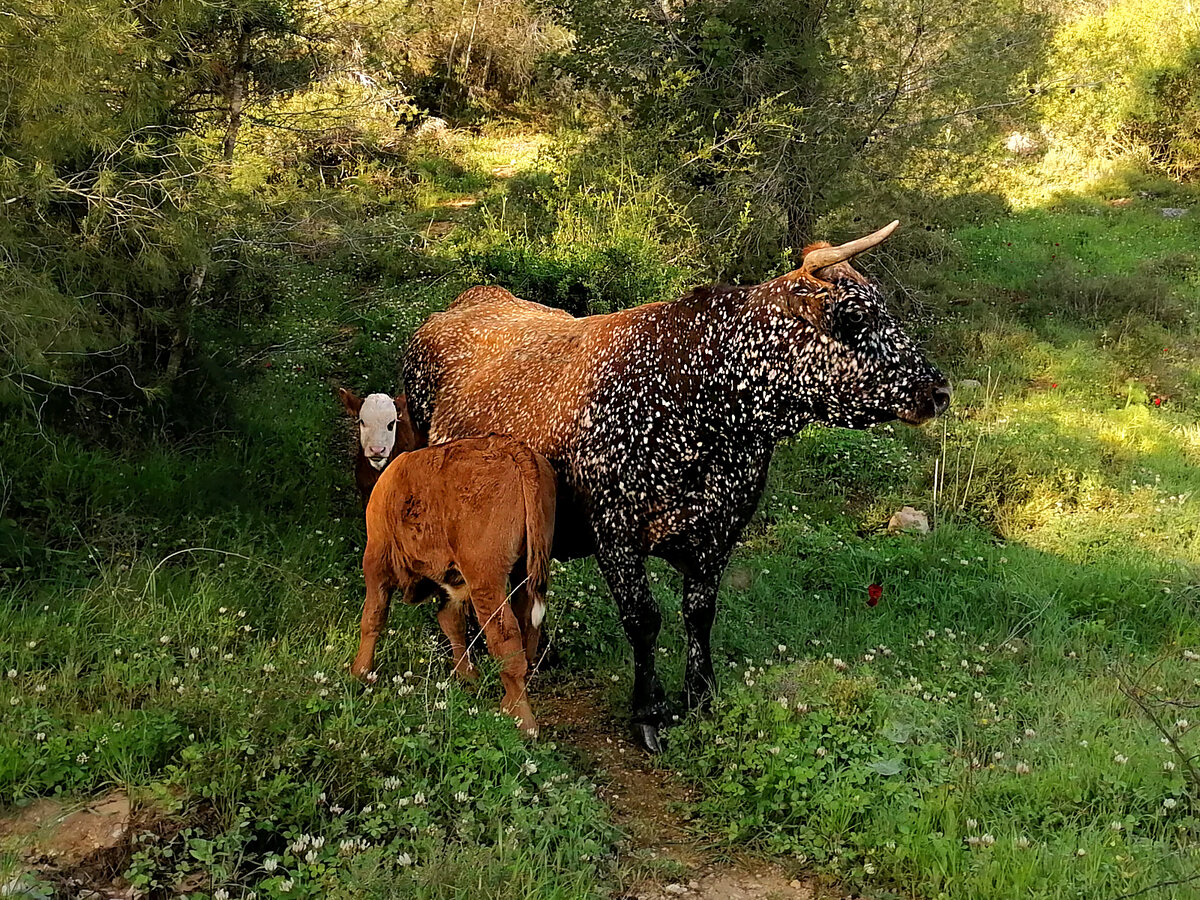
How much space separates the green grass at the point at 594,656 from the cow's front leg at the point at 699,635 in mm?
218

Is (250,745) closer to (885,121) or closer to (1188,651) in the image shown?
(1188,651)

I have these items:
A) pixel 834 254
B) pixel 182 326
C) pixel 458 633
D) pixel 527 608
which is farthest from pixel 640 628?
pixel 182 326

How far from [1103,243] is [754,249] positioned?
932 cm

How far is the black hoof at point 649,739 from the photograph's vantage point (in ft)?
15.2

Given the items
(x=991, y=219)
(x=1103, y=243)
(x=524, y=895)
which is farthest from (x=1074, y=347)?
(x=524, y=895)

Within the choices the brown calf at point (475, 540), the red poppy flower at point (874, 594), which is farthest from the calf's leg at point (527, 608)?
the red poppy flower at point (874, 594)

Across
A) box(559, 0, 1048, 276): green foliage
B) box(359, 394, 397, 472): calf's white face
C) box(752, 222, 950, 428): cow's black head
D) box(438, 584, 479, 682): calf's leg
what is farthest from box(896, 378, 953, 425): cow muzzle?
box(559, 0, 1048, 276): green foliage

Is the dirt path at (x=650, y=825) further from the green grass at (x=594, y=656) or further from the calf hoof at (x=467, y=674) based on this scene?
the calf hoof at (x=467, y=674)

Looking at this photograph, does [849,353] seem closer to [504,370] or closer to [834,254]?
[834,254]

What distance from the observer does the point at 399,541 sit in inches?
172

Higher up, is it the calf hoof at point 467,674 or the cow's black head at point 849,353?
the cow's black head at point 849,353

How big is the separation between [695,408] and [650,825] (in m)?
1.84

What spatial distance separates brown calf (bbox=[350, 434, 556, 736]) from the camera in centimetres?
414

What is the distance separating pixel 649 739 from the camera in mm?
4648
